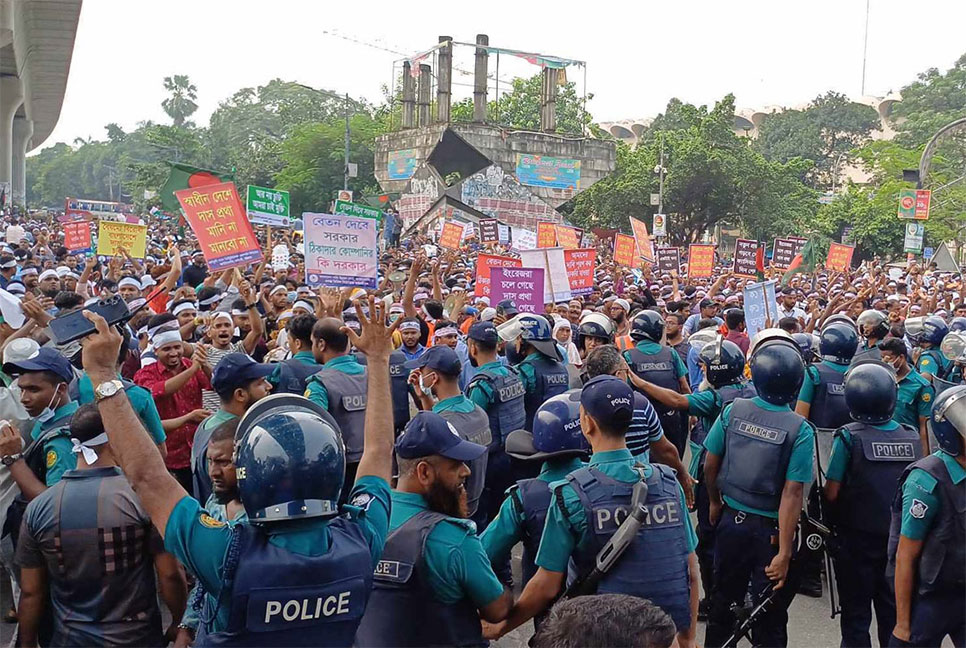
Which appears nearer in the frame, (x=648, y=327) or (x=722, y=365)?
(x=722, y=365)

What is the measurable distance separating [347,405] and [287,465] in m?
3.26

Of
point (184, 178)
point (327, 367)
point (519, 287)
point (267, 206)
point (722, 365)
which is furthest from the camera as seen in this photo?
point (184, 178)

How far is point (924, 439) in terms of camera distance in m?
6.53

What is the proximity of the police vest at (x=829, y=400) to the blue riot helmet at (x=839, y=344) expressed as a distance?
99 millimetres

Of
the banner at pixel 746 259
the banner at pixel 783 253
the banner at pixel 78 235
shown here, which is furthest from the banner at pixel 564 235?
Result: the banner at pixel 78 235

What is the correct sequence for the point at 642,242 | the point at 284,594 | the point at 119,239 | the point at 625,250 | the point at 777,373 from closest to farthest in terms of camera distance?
1. the point at 284,594
2. the point at 777,373
3. the point at 119,239
4. the point at 642,242
5. the point at 625,250

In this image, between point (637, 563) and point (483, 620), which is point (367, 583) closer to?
point (483, 620)

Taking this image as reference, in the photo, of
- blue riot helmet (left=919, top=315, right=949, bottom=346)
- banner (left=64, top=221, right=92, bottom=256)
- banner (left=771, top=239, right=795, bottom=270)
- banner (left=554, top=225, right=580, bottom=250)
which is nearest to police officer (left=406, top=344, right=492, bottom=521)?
blue riot helmet (left=919, top=315, right=949, bottom=346)

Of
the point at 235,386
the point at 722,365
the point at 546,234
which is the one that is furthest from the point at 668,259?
the point at 235,386

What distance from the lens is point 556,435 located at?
4008mm

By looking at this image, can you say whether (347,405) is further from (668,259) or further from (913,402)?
(668,259)

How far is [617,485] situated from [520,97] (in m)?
67.9

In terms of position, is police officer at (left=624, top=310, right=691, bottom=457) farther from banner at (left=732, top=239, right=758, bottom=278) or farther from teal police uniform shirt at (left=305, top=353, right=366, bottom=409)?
banner at (left=732, top=239, right=758, bottom=278)

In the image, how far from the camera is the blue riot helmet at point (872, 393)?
4.88 m
